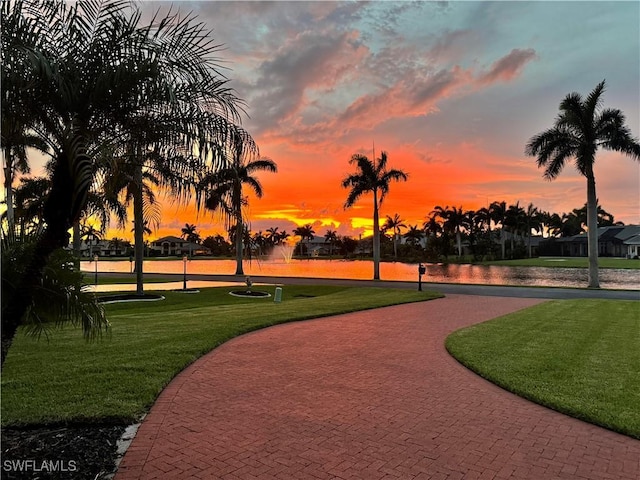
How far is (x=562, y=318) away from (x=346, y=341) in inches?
268

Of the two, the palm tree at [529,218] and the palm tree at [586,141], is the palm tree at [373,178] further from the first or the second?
the palm tree at [529,218]

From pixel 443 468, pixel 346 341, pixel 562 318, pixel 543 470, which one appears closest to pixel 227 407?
pixel 443 468

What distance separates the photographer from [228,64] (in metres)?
4.89

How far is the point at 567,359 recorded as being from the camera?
310 inches

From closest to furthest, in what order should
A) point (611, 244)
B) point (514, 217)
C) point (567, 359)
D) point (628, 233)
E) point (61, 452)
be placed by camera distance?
point (61, 452) → point (567, 359) → point (628, 233) → point (611, 244) → point (514, 217)

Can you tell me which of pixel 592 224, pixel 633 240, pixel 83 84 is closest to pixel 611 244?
pixel 633 240

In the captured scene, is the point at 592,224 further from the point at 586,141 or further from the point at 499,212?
the point at 499,212

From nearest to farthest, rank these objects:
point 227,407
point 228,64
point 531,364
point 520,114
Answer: point 228,64
point 227,407
point 531,364
point 520,114

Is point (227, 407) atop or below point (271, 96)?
below

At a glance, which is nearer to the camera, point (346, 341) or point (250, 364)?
point (250, 364)

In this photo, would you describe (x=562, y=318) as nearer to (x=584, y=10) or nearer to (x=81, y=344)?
(x=584, y=10)

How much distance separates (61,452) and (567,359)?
769 cm

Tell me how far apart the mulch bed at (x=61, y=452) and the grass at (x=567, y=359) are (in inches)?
203

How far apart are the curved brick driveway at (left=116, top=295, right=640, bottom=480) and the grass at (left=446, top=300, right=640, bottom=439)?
33 cm
